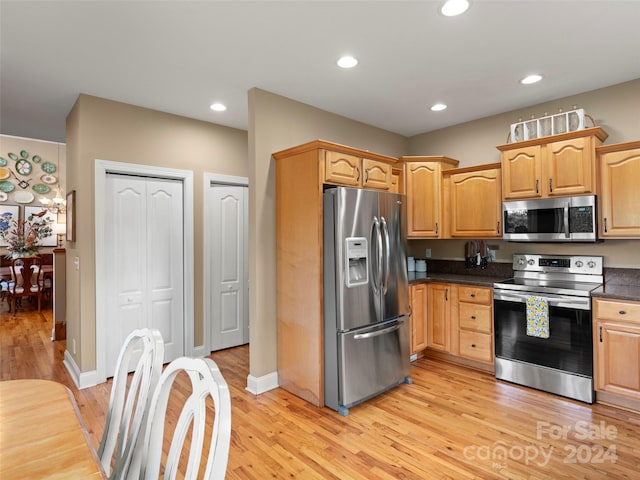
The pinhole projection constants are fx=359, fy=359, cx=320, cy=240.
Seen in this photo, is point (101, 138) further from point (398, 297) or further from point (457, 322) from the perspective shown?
point (457, 322)

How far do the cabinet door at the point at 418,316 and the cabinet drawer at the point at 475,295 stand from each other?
0.39 metres

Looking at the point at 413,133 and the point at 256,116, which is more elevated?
the point at 413,133

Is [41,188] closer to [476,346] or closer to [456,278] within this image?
[456,278]

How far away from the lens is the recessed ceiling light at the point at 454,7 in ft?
6.87

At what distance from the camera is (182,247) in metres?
4.04

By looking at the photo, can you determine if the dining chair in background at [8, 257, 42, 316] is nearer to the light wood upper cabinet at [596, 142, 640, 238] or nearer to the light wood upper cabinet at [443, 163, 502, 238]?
the light wood upper cabinet at [443, 163, 502, 238]

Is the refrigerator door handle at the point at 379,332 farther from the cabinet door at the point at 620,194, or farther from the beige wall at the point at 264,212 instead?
the cabinet door at the point at 620,194

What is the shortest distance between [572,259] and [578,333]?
82 cm

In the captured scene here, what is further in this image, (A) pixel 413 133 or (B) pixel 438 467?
(A) pixel 413 133

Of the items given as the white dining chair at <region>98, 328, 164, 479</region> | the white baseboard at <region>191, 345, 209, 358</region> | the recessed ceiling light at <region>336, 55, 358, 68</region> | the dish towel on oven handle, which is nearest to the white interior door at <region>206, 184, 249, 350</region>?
the white baseboard at <region>191, 345, 209, 358</region>

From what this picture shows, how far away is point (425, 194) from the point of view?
13.6 feet

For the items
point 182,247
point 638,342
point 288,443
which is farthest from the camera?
point 182,247

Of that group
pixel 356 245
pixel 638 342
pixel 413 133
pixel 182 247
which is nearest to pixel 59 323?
pixel 182 247

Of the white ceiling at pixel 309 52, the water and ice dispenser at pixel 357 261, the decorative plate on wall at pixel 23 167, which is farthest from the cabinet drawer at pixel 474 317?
the decorative plate on wall at pixel 23 167
